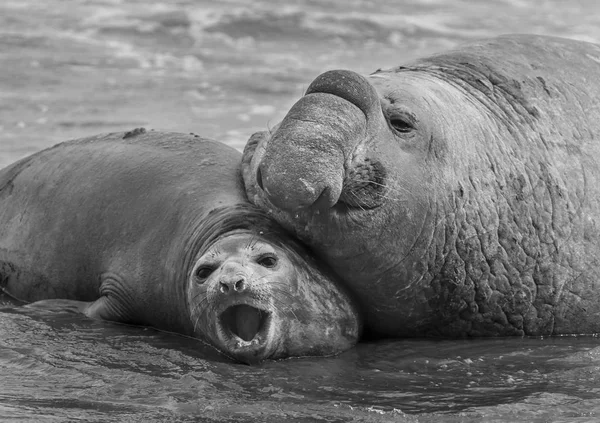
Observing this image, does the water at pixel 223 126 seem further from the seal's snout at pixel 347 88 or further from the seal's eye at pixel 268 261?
the seal's snout at pixel 347 88

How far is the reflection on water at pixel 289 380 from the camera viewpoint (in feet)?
20.7

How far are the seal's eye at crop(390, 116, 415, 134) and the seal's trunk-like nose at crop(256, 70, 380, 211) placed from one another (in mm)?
338

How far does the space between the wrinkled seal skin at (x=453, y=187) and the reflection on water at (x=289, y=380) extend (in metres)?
0.29

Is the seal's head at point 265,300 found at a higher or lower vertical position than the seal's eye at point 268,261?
lower

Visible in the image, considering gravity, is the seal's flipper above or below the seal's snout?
below

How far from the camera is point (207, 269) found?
705cm

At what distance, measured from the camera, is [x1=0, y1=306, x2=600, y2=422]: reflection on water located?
6.31 m

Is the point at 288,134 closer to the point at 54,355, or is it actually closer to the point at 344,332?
the point at 344,332

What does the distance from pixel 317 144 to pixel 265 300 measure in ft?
2.94

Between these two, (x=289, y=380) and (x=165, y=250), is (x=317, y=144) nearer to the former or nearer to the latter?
(x=289, y=380)

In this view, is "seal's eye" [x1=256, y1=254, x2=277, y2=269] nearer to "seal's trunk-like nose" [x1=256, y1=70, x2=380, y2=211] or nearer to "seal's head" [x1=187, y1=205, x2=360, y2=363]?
"seal's head" [x1=187, y1=205, x2=360, y2=363]

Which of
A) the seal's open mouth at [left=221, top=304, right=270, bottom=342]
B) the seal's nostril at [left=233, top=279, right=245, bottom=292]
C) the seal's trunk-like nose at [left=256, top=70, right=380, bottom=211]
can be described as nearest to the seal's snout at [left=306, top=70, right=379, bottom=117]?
the seal's trunk-like nose at [left=256, top=70, right=380, bottom=211]

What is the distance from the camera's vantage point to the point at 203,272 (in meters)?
7.07

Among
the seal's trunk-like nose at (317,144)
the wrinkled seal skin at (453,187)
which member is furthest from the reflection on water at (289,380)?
the seal's trunk-like nose at (317,144)
